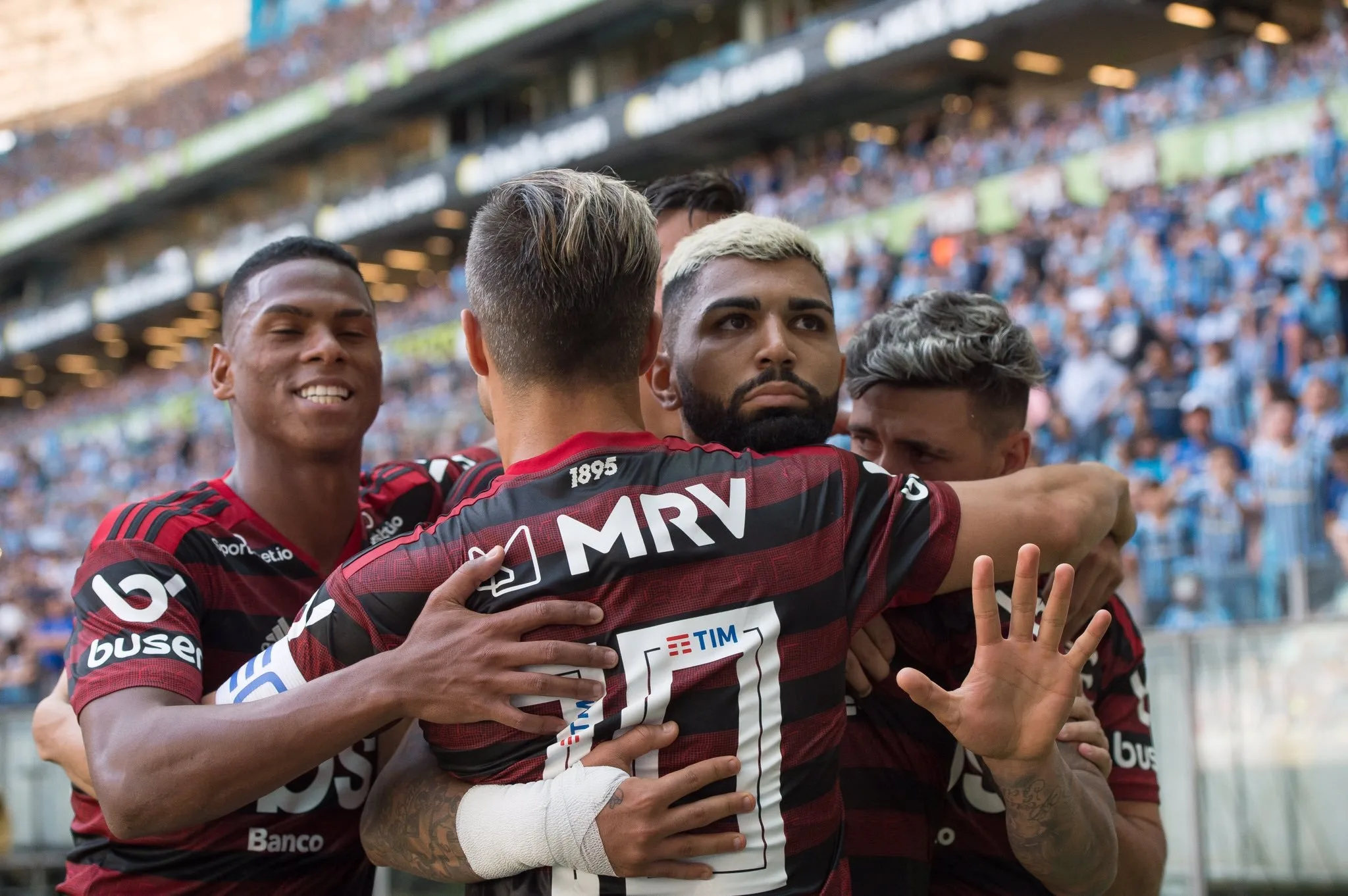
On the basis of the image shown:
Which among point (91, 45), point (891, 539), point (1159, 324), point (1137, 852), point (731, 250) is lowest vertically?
point (1137, 852)

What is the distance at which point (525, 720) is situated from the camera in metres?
1.93

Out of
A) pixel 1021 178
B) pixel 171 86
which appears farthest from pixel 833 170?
pixel 171 86

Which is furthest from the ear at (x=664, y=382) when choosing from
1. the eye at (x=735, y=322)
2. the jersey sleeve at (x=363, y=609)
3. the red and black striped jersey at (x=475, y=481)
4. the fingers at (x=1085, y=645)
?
the fingers at (x=1085, y=645)

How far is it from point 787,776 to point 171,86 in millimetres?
44993

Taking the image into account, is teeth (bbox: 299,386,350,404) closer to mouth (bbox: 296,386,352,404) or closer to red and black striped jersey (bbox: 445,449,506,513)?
mouth (bbox: 296,386,352,404)

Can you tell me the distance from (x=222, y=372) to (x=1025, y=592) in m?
1.83

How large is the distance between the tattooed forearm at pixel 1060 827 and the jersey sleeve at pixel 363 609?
0.88 metres

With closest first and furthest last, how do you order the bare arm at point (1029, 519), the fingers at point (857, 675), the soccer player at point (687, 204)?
1. the bare arm at point (1029, 519)
2. the fingers at point (857, 675)
3. the soccer player at point (687, 204)

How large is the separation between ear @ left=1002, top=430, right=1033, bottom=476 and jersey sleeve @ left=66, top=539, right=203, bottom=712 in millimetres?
1500

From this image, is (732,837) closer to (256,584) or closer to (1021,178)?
(256,584)

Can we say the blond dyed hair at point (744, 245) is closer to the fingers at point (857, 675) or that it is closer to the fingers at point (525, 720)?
the fingers at point (857, 675)

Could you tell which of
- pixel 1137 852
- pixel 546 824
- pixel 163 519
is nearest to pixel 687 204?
pixel 163 519

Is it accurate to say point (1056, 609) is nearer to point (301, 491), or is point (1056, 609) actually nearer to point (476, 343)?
point (476, 343)

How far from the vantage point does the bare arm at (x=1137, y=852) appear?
2510mm
